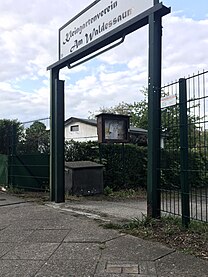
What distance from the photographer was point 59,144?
9.64 metres

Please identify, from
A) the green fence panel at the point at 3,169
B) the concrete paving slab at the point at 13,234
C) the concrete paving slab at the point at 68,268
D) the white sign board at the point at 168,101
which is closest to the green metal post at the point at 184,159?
the white sign board at the point at 168,101

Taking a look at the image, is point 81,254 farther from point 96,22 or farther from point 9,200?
point 9,200

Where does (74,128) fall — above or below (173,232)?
above

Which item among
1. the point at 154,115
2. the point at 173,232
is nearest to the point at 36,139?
the point at 154,115

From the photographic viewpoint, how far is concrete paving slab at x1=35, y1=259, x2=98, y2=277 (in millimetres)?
4000

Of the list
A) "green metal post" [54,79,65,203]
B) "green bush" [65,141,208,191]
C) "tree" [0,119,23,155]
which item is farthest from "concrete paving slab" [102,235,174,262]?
"tree" [0,119,23,155]

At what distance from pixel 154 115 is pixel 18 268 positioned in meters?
3.47

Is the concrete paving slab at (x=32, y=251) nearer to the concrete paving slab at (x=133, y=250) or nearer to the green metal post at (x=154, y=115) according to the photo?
the concrete paving slab at (x=133, y=250)

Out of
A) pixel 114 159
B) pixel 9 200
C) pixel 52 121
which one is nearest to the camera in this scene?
pixel 52 121

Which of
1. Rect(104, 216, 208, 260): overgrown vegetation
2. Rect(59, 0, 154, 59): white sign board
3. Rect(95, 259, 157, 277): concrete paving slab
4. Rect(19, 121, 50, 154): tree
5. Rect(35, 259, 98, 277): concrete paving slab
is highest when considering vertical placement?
Rect(59, 0, 154, 59): white sign board

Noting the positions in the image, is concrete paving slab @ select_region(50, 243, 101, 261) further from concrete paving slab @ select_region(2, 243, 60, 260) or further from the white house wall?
the white house wall

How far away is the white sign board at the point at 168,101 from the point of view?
5895 millimetres

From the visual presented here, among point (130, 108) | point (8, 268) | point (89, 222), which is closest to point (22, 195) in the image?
point (89, 222)

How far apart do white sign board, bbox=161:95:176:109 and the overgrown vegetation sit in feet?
6.50
